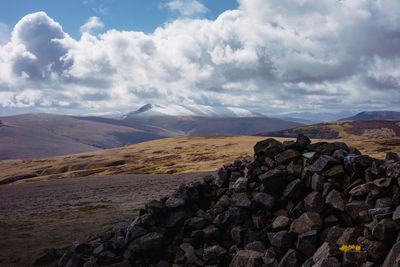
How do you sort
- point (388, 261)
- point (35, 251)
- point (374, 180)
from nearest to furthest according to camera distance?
1. point (388, 261)
2. point (374, 180)
3. point (35, 251)

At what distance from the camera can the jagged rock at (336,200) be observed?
14.1 m

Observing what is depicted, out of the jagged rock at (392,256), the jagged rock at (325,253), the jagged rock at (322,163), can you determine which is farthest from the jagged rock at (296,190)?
the jagged rock at (392,256)

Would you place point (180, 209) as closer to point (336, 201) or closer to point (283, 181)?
point (283, 181)

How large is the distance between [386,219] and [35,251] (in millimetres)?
23958

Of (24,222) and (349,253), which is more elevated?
(349,253)

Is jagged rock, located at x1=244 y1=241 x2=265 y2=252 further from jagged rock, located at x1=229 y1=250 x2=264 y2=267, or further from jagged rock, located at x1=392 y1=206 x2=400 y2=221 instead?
jagged rock, located at x1=392 y1=206 x2=400 y2=221

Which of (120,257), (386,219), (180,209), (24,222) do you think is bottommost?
(24,222)

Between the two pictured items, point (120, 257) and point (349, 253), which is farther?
point (120, 257)

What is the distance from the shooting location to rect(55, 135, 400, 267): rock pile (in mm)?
12180

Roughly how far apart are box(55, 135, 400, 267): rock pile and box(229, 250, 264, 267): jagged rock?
5cm

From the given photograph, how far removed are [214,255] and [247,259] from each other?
234 cm

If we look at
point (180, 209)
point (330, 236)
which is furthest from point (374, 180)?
point (180, 209)

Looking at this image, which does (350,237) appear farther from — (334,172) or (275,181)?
(275,181)

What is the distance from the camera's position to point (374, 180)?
14.1 metres
